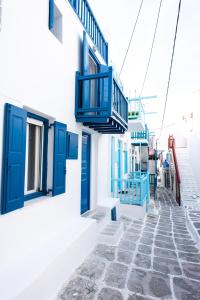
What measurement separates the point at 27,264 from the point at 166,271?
240 centimetres

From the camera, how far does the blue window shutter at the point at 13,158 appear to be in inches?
90.0

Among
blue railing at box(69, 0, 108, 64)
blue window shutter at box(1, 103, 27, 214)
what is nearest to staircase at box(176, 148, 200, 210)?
blue railing at box(69, 0, 108, 64)

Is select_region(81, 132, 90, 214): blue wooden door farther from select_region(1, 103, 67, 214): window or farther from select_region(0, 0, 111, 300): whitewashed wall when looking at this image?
select_region(1, 103, 67, 214): window

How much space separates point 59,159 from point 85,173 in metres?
1.96

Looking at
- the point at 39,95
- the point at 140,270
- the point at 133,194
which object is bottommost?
the point at 140,270

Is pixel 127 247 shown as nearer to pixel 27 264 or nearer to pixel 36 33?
pixel 27 264

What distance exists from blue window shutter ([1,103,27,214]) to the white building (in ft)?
0.04

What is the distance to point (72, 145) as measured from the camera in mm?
4090

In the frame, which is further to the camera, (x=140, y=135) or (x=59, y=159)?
(x=140, y=135)

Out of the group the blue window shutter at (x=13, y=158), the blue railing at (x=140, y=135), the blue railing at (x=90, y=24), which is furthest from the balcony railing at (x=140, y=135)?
the blue window shutter at (x=13, y=158)

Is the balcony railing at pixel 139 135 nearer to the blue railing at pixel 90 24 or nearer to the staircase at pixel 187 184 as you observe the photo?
the staircase at pixel 187 184

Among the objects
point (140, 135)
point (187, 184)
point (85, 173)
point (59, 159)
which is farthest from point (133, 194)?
point (187, 184)

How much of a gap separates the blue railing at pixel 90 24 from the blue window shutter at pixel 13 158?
10.9ft

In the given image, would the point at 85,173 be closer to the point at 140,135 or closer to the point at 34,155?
the point at 34,155
